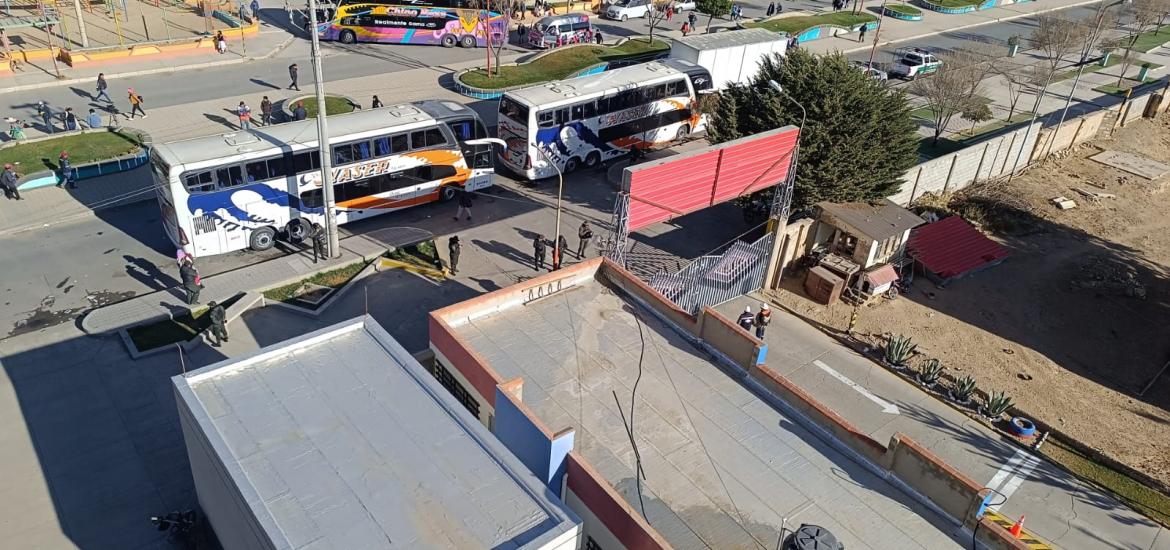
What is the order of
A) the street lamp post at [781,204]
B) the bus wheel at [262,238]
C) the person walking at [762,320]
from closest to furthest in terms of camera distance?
the person walking at [762,320], the street lamp post at [781,204], the bus wheel at [262,238]

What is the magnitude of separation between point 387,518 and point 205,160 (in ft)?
51.8

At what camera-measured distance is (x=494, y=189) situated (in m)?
31.2

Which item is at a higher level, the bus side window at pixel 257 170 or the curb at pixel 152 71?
the bus side window at pixel 257 170

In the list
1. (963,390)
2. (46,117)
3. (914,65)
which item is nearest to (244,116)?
(46,117)

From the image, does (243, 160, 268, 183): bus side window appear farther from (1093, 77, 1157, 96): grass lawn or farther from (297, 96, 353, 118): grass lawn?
(1093, 77, 1157, 96): grass lawn

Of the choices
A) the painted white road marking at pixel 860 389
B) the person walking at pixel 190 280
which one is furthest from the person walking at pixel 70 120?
the painted white road marking at pixel 860 389

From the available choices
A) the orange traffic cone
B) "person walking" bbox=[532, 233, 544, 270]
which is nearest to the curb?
"person walking" bbox=[532, 233, 544, 270]

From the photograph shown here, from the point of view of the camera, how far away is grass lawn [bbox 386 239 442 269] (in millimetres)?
25625

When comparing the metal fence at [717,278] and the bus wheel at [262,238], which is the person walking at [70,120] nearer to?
the bus wheel at [262,238]

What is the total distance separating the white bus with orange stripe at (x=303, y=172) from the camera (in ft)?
77.0

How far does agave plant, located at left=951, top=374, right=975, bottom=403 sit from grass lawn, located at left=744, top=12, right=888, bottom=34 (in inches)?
1481

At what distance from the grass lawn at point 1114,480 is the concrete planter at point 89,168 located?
106 ft

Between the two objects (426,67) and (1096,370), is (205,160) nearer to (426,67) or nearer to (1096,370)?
(426,67)

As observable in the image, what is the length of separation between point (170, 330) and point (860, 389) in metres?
19.5
